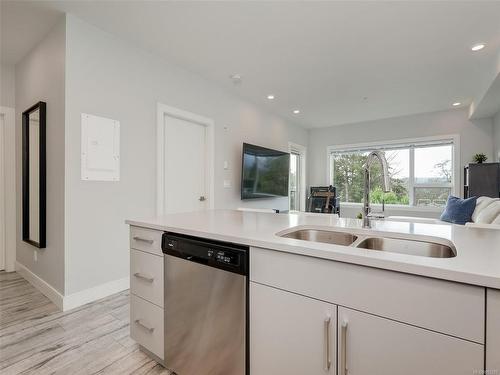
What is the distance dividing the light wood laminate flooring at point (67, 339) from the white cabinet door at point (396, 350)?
1150 mm

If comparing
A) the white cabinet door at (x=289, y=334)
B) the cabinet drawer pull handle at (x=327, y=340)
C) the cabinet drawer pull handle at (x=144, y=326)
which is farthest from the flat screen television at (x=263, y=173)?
the cabinet drawer pull handle at (x=327, y=340)

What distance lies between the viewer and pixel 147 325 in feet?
4.93

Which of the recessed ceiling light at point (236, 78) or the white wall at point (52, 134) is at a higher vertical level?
the recessed ceiling light at point (236, 78)

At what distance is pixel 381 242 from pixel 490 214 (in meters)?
2.40

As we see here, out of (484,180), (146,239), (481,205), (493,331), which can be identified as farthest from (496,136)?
(146,239)

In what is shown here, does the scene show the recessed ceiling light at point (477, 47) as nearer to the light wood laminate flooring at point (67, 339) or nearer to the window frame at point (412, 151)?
the window frame at point (412, 151)

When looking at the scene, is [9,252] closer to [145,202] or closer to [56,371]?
[145,202]

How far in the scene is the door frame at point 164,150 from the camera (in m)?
2.92

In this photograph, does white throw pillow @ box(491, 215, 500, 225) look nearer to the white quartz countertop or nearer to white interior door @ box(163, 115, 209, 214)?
the white quartz countertop

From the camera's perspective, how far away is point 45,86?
246 cm

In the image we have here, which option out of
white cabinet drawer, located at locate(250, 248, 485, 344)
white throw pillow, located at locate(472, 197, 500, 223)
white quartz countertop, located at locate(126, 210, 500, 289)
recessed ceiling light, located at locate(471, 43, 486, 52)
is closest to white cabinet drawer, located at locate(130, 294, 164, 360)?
white quartz countertop, located at locate(126, 210, 500, 289)

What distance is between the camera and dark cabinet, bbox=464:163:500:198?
3.89 metres

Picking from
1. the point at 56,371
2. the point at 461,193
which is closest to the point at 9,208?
the point at 56,371

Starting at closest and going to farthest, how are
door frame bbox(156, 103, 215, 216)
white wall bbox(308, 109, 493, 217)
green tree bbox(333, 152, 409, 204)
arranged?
door frame bbox(156, 103, 215, 216), white wall bbox(308, 109, 493, 217), green tree bbox(333, 152, 409, 204)
